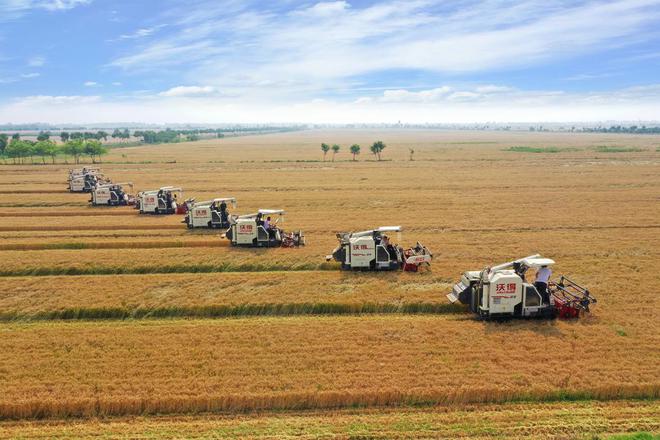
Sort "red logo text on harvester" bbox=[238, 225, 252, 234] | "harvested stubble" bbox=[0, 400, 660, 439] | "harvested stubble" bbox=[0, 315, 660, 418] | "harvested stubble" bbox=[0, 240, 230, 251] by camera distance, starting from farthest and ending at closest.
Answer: "harvested stubble" bbox=[0, 240, 230, 251] < "red logo text on harvester" bbox=[238, 225, 252, 234] < "harvested stubble" bbox=[0, 315, 660, 418] < "harvested stubble" bbox=[0, 400, 660, 439]

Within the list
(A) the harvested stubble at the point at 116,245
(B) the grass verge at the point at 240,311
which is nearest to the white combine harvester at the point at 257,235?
(A) the harvested stubble at the point at 116,245

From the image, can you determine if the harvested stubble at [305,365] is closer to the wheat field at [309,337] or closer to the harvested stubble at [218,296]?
the wheat field at [309,337]

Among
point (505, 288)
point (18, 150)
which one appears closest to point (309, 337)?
point (505, 288)

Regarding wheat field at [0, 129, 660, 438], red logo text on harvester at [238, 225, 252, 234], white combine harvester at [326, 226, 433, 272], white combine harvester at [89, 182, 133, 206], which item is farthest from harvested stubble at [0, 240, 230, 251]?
white combine harvester at [89, 182, 133, 206]

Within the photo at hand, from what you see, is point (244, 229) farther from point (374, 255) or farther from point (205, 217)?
point (374, 255)

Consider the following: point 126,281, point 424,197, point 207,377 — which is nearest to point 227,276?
point 126,281

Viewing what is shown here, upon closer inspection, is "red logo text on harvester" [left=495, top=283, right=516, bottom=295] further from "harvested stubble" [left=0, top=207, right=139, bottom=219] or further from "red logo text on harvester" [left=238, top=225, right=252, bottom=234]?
"harvested stubble" [left=0, top=207, right=139, bottom=219]
